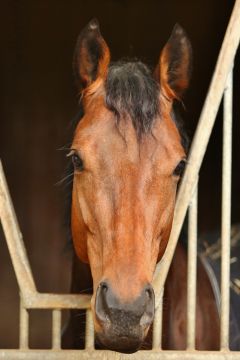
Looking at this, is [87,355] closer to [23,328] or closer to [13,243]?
[23,328]

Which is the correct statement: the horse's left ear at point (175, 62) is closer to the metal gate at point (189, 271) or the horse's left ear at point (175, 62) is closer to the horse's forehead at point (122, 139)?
the metal gate at point (189, 271)

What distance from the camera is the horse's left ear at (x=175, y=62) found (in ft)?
8.10

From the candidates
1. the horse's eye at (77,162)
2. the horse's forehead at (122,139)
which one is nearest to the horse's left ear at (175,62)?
the horse's forehead at (122,139)

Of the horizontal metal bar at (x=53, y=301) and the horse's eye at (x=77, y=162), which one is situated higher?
the horse's eye at (x=77, y=162)

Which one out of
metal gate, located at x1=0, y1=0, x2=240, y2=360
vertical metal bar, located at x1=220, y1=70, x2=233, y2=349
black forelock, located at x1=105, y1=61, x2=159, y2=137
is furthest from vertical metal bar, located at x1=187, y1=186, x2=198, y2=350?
black forelock, located at x1=105, y1=61, x2=159, y2=137

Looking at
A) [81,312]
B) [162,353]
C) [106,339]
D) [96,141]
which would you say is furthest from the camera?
[81,312]

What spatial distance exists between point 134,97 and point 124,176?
310 millimetres

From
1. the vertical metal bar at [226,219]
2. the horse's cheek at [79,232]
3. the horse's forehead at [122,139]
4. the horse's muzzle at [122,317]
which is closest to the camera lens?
the horse's muzzle at [122,317]

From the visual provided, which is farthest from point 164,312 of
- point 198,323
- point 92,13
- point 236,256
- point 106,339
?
point 92,13

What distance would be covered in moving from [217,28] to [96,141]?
3213 millimetres

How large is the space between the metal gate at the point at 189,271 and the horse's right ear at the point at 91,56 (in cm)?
43

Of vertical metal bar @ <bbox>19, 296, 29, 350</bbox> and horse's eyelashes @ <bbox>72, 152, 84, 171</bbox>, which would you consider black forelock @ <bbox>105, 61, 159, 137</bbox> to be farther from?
vertical metal bar @ <bbox>19, 296, 29, 350</bbox>

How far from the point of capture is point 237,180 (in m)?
5.04

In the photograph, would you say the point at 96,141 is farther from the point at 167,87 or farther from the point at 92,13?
the point at 92,13
